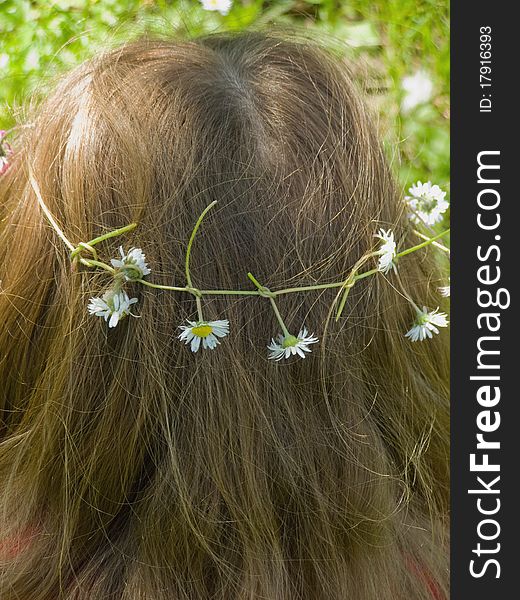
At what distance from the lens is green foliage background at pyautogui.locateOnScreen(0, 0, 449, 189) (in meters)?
1.93

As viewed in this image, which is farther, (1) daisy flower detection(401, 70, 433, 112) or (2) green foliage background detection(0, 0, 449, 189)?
(1) daisy flower detection(401, 70, 433, 112)

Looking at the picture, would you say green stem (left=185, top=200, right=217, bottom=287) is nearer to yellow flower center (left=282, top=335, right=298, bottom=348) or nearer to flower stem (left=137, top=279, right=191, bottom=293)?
flower stem (left=137, top=279, right=191, bottom=293)

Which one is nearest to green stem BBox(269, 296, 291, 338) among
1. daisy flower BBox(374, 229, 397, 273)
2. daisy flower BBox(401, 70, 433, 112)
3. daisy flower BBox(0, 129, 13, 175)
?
daisy flower BBox(374, 229, 397, 273)

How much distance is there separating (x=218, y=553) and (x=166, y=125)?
52 centimetres

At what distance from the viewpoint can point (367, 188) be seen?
3.17ft

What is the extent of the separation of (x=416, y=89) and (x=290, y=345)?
58.7 inches

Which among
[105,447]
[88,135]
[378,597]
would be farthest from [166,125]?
[378,597]

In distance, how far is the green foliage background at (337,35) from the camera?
6.35 ft

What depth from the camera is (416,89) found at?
2.17 metres

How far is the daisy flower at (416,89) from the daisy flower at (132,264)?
57.7 inches

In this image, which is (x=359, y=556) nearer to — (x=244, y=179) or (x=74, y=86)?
(x=244, y=179)

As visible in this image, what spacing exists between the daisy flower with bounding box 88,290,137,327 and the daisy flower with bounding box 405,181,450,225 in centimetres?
44

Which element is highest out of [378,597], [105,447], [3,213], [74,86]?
[74,86]

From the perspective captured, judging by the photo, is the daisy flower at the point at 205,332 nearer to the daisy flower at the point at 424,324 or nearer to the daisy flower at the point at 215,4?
the daisy flower at the point at 424,324
